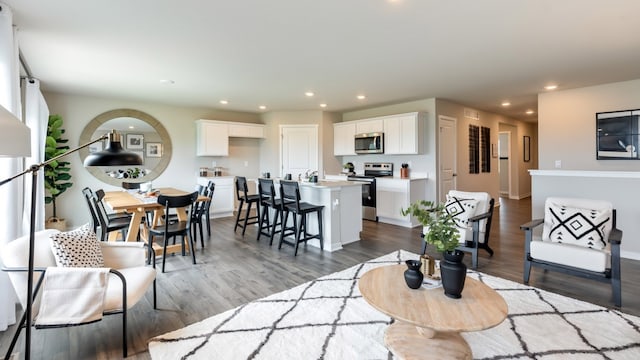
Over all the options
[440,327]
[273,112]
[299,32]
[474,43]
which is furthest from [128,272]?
[273,112]

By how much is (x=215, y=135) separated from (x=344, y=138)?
2.93 meters

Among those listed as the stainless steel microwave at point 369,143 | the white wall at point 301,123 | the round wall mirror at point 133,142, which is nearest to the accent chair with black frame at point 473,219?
the stainless steel microwave at point 369,143

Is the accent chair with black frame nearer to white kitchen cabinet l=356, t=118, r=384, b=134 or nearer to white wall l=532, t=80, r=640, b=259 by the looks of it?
white wall l=532, t=80, r=640, b=259

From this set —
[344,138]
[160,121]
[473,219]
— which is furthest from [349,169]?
[160,121]

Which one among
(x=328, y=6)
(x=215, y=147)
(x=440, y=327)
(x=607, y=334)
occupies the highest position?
(x=328, y=6)

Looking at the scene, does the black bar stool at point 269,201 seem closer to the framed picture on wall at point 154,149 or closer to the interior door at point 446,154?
the framed picture on wall at point 154,149

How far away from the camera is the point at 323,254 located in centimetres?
429

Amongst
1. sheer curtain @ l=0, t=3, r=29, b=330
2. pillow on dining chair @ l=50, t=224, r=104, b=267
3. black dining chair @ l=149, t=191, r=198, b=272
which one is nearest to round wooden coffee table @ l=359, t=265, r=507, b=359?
pillow on dining chair @ l=50, t=224, r=104, b=267

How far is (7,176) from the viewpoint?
247 cm

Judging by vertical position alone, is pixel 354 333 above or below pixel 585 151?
below

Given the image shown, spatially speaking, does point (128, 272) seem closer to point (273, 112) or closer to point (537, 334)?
point (537, 334)

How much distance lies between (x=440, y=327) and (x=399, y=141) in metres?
5.10

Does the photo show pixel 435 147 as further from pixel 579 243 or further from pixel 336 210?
pixel 579 243

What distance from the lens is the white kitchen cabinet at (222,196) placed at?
275 inches
